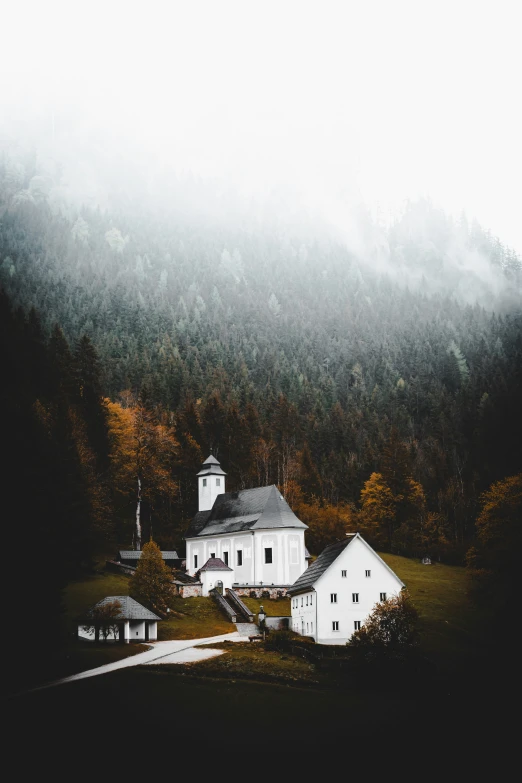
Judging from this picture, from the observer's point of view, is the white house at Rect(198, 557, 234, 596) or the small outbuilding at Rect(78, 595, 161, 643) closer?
the small outbuilding at Rect(78, 595, 161, 643)

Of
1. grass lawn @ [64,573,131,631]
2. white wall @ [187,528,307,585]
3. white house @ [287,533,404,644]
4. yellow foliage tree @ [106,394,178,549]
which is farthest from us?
yellow foliage tree @ [106,394,178,549]

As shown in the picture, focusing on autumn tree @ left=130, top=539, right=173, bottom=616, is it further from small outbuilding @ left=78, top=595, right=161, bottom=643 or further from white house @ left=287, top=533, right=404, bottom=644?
white house @ left=287, top=533, right=404, bottom=644

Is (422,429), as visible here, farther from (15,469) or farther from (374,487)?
(15,469)

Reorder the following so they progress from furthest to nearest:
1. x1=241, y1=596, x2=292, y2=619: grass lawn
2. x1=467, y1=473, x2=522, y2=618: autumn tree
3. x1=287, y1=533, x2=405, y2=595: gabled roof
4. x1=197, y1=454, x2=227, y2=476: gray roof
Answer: x1=197, y1=454, x2=227, y2=476: gray roof, x1=241, y1=596, x2=292, y2=619: grass lawn, x1=287, y1=533, x2=405, y2=595: gabled roof, x1=467, y1=473, x2=522, y2=618: autumn tree

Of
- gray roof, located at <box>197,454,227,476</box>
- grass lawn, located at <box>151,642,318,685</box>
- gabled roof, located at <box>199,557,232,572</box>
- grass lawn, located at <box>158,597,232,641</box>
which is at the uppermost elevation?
gray roof, located at <box>197,454,227,476</box>

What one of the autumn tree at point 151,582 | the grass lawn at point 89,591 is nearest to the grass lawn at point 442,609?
the autumn tree at point 151,582

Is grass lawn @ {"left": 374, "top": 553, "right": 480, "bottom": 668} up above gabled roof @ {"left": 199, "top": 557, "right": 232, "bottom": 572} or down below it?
below

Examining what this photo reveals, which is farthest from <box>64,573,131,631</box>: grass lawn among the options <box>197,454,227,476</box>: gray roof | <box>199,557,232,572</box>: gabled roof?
<box>197,454,227,476</box>: gray roof

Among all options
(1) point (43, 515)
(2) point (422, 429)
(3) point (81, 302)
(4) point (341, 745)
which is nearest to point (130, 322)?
(3) point (81, 302)
